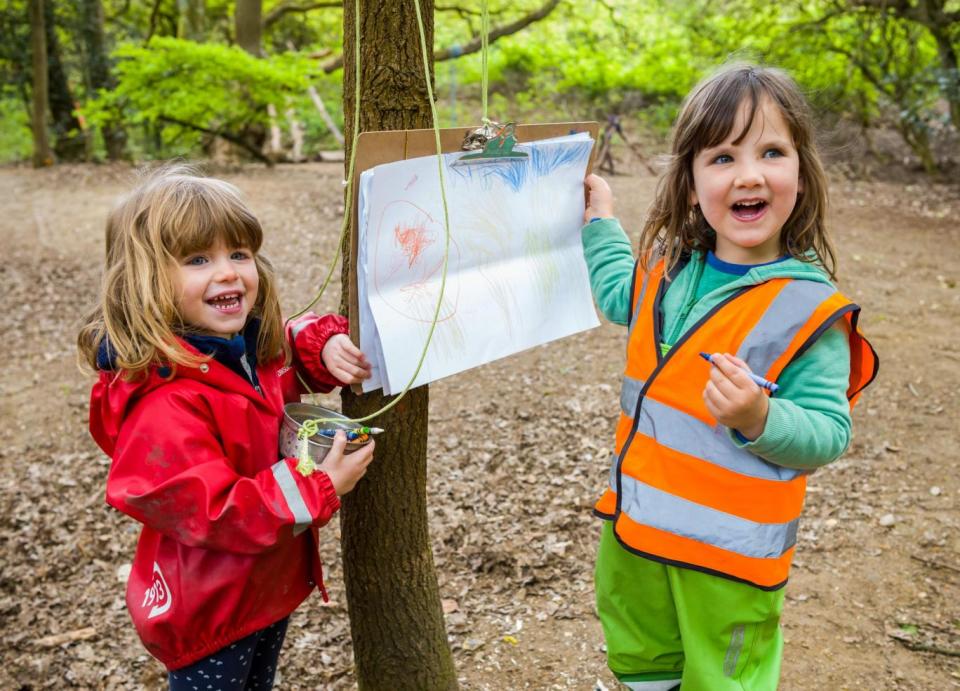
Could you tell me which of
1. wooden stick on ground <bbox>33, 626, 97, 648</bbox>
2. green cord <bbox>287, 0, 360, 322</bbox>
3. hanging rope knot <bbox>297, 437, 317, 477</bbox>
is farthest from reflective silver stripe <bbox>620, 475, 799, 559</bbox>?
wooden stick on ground <bbox>33, 626, 97, 648</bbox>

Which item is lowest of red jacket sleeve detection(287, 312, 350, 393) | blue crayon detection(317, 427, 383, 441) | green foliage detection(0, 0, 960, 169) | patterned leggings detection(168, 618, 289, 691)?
patterned leggings detection(168, 618, 289, 691)

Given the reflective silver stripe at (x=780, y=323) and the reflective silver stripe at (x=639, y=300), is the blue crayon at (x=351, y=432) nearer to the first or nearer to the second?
the reflective silver stripe at (x=639, y=300)

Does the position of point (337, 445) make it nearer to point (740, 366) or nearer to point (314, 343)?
point (314, 343)

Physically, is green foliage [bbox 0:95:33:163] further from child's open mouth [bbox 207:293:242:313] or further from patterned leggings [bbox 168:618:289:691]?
patterned leggings [bbox 168:618:289:691]

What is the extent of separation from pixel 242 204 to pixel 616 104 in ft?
39.6

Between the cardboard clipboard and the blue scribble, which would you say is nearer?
the cardboard clipboard

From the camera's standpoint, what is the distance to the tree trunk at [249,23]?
11.1 m

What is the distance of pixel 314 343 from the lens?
1846mm

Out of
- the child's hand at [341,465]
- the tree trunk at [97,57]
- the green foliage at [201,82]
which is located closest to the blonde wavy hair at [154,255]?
the child's hand at [341,465]

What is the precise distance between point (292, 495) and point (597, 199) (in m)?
1.06

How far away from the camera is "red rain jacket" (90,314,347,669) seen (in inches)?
59.4

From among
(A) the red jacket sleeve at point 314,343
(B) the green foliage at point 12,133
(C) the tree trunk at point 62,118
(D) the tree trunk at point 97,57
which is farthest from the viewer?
(B) the green foliage at point 12,133

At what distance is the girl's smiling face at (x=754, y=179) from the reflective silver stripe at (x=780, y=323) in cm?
14

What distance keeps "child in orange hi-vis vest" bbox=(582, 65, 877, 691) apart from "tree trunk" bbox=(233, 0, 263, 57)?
10.8 metres
